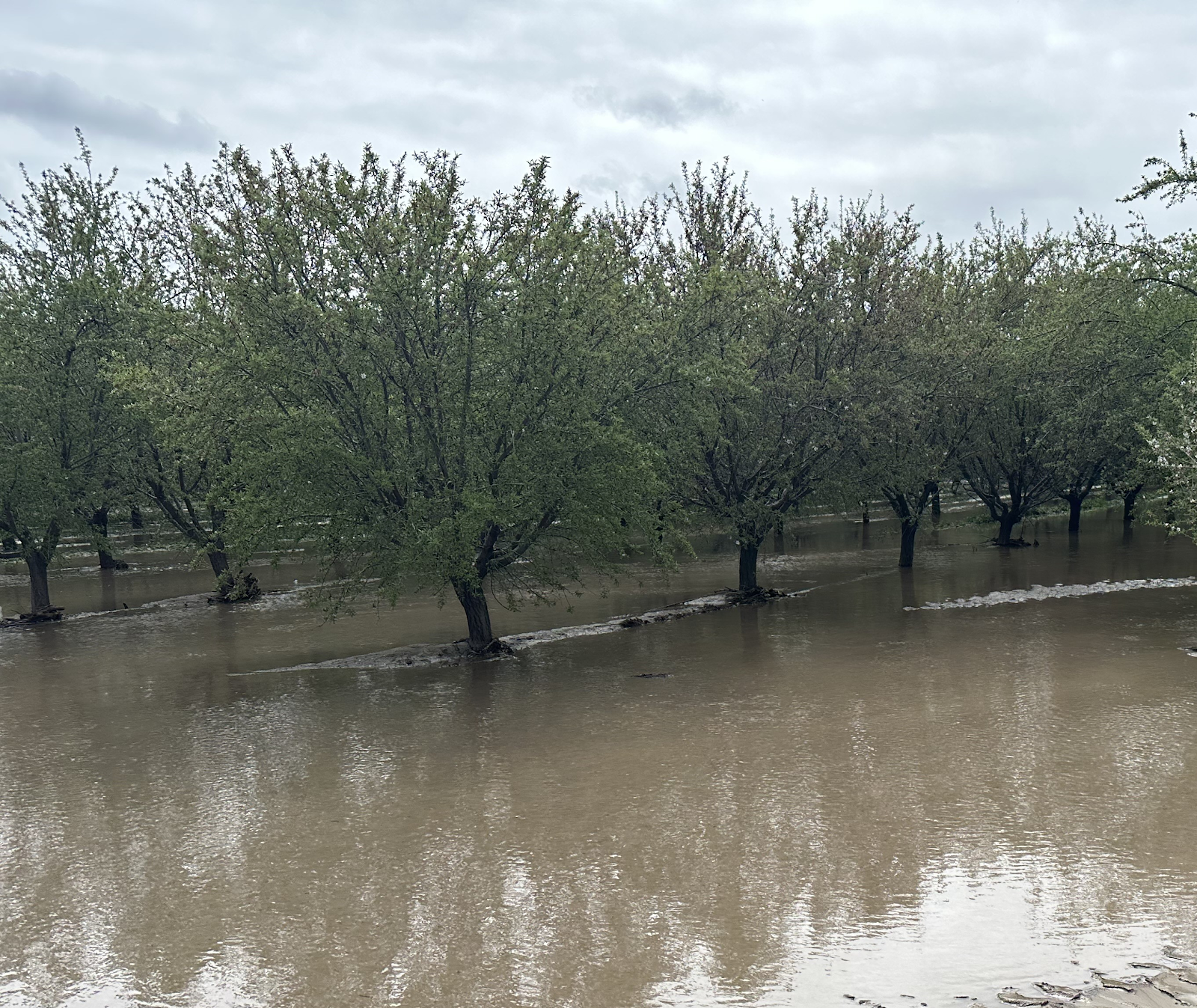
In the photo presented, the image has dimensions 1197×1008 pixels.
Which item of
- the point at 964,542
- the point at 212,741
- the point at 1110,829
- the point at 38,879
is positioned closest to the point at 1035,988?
the point at 1110,829

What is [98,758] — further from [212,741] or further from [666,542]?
[666,542]

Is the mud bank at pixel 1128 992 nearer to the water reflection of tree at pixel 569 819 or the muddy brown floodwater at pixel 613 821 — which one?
the muddy brown floodwater at pixel 613 821

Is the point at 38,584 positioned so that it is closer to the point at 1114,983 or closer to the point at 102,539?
the point at 102,539

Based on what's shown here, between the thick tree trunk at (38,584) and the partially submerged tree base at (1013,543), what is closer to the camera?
the thick tree trunk at (38,584)

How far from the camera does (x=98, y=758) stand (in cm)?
1964

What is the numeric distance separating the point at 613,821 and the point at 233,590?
29432 mm

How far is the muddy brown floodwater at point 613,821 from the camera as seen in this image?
35.3 ft

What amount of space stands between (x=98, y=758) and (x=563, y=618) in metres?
16.7

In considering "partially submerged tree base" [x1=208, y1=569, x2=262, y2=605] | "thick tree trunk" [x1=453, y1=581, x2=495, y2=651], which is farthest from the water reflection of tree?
"partially submerged tree base" [x1=208, y1=569, x2=262, y2=605]

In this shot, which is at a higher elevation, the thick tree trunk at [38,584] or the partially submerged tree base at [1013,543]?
the thick tree trunk at [38,584]

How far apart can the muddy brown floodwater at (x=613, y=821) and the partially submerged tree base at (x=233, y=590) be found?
10.6 m

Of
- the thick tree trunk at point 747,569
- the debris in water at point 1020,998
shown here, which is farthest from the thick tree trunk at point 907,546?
the debris in water at point 1020,998

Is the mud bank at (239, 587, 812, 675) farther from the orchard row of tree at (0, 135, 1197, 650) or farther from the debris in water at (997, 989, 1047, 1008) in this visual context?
the debris in water at (997, 989, 1047, 1008)

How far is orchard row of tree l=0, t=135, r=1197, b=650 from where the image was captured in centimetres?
2484
